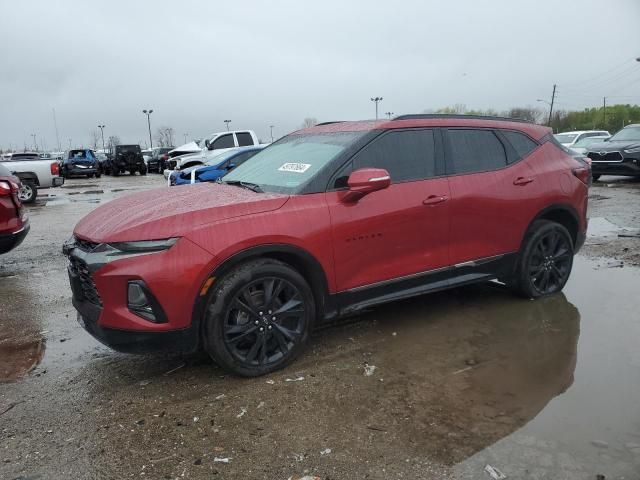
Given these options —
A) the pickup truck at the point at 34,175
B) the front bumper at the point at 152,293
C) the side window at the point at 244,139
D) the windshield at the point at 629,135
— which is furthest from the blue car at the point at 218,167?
the windshield at the point at 629,135

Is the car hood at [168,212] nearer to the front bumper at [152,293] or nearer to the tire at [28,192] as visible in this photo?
the front bumper at [152,293]

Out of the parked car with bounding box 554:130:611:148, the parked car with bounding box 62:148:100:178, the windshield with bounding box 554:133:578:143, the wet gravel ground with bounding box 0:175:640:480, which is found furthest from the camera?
the parked car with bounding box 62:148:100:178

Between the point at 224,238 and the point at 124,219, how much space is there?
28.7 inches

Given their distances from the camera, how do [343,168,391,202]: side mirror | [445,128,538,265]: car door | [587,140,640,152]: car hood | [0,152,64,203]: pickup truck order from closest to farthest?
[343,168,391,202]: side mirror, [445,128,538,265]: car door, [587,140,640,152]: car hood, [0,152,64,203]: pickup truck

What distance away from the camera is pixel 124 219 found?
3492mm

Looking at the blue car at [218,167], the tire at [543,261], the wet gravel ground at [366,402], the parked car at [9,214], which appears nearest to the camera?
the wet gravel ground at [366,402]

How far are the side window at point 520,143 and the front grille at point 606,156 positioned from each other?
1176cm

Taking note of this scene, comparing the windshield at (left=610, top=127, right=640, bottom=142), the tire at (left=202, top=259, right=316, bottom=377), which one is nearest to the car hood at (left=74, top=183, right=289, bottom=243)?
the tire at (left=202, top=259, right=316, bottom=377)

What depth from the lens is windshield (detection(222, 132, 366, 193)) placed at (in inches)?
155

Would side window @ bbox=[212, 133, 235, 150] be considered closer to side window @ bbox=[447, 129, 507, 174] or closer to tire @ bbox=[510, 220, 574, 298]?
side window @ bbox=[447, 129, 507, 174]

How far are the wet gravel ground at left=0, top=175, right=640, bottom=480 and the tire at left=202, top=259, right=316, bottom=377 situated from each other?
0.52 ft

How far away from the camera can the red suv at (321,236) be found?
3.26 meters

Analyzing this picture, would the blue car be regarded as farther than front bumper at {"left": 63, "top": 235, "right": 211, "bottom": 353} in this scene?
Yes

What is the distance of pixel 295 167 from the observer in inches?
162
